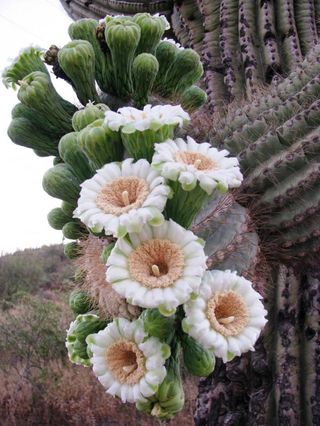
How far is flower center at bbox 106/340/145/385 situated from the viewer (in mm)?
1159

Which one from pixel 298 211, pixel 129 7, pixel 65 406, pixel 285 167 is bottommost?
pixel 65 406

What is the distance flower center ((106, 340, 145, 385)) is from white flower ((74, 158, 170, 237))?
0.24 metres

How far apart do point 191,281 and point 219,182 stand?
227 mm

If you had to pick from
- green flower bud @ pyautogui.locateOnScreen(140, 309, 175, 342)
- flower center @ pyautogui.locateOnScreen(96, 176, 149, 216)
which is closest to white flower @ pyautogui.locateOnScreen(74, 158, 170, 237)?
flower center @ pyautogui.locateOnScreen(96, 176, 149, 216)

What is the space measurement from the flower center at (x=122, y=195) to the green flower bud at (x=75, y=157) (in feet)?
0.78

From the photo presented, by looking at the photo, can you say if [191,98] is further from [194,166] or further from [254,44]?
[254,44]

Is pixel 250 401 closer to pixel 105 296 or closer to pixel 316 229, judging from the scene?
pixel 316 229

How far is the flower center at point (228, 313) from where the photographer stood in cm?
112

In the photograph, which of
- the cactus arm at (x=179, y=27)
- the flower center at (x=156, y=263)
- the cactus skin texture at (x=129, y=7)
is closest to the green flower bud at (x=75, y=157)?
the flower center at (x=156, y=263)

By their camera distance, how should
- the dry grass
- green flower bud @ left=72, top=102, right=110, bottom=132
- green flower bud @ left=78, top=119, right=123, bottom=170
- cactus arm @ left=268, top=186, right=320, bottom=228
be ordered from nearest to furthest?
green flower bud @ left=78, top=119, right=123, bottom=170 < green flower bud @ left=72, top=102, right=110, bottom=132 < cactus arm @ left=268, top=186, right=320, bottom=228 < the dry grass

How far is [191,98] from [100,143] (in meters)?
0.59

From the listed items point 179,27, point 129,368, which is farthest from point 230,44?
point 129,368

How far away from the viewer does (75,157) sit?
144cm

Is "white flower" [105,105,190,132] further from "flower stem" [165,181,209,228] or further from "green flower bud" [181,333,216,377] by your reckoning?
"green flower bud" [181,333,216,377]
